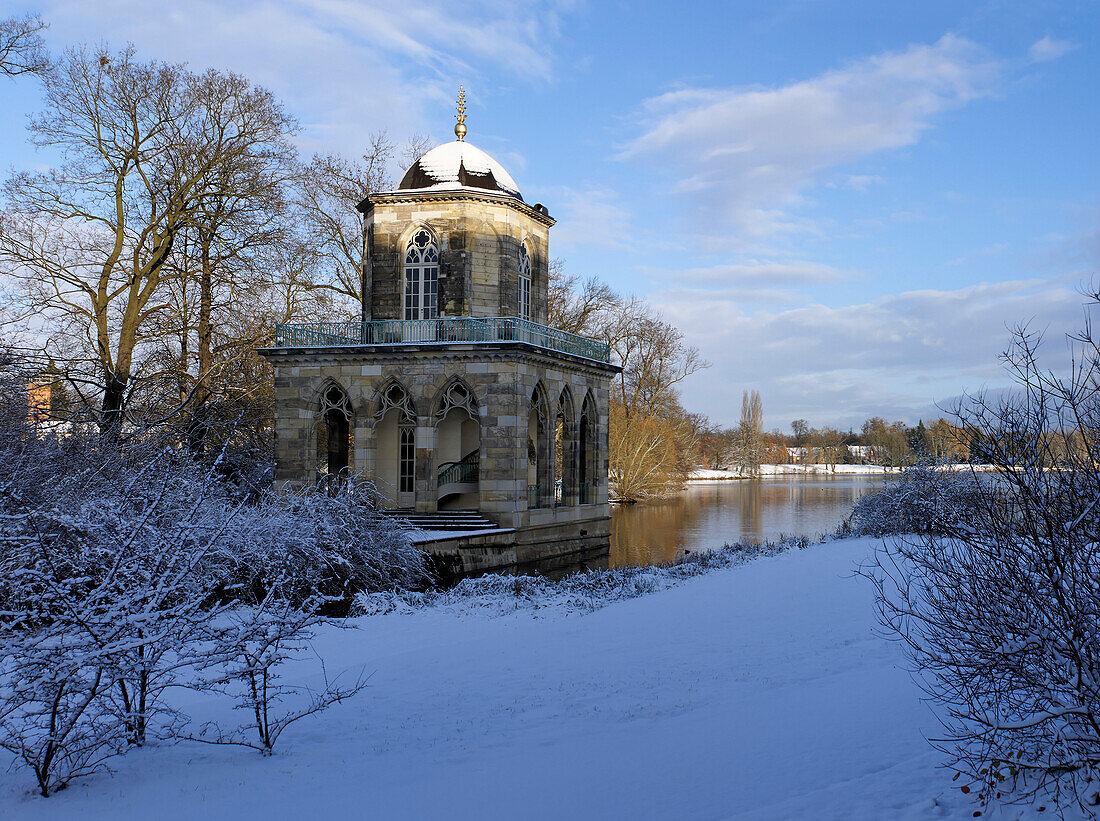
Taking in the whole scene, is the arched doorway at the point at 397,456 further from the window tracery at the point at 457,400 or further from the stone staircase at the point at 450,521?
the stone staircase at the point at 450,521

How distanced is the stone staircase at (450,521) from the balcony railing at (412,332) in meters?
4.32

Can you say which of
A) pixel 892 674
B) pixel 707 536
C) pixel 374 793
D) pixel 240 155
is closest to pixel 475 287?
pixel 240 155

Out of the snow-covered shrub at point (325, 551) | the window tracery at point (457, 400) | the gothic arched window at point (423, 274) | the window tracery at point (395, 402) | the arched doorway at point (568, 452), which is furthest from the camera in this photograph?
the arched doorway at point (568, 452)

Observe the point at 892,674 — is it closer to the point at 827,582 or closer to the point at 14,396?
the point at 827,582

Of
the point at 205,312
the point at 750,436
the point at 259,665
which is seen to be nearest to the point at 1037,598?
the point at 259,665

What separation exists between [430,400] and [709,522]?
52.3 feet

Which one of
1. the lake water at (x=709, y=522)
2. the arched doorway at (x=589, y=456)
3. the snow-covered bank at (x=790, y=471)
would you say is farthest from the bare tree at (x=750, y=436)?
the arched doorway at (x=589, y=456)

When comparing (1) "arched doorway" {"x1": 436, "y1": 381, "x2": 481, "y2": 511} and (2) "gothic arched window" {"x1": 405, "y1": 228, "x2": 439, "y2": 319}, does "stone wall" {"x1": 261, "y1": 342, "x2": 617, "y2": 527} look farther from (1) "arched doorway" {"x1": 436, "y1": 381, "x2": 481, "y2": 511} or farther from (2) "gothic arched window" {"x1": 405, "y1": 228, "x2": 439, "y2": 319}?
(2) "gothic arched window" {"x1": 405, "y1": 228, "x2": 439, "y2": 319}

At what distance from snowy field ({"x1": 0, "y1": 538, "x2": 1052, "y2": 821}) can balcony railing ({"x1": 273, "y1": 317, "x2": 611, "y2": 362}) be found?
11517 mm

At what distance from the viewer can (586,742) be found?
675 centimetres

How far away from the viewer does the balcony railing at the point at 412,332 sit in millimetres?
21688

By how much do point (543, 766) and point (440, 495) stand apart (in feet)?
52.8

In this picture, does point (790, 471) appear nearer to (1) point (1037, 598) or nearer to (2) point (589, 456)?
(2) point (589, 456)

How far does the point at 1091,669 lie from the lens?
4.67m
